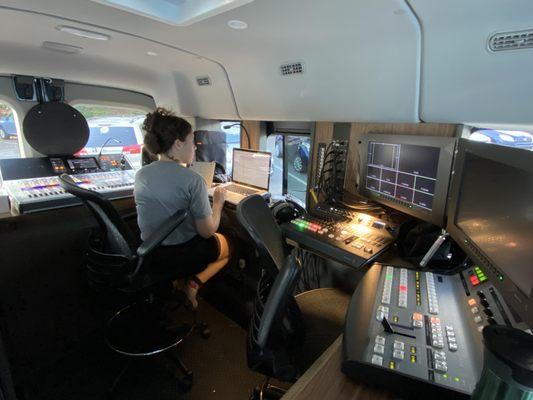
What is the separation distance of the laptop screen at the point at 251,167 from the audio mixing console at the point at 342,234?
2.25ft

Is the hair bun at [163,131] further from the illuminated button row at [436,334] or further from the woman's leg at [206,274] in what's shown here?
the illuminated button row at [436,334]

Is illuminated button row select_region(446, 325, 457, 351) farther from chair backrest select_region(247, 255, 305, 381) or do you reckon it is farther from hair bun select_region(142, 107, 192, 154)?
hair bun select_region(142, 107, 192, 154)

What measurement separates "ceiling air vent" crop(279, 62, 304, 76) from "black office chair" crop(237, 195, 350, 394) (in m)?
0.93

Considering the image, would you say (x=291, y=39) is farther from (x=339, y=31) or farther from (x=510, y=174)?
(x=510, y=174)

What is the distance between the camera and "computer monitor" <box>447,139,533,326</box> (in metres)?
0.65

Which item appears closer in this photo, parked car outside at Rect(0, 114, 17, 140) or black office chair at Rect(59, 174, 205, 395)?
black office chair at Rect(59, 174, 205, 395)

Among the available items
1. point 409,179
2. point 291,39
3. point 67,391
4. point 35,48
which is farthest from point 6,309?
point 409,179

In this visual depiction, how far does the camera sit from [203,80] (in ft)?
7.64

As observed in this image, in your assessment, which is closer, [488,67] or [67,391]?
[488,67]

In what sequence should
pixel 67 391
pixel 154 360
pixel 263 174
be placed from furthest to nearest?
1. pixel 263 174
2. pixel 154 360
3. pixel 67 391

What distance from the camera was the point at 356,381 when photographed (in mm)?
673

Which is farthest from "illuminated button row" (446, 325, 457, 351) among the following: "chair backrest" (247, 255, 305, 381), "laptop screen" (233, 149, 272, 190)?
"laptop screen" (233, 149, 272, 190)

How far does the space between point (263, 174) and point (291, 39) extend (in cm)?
107

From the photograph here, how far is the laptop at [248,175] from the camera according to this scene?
89.4 inches
